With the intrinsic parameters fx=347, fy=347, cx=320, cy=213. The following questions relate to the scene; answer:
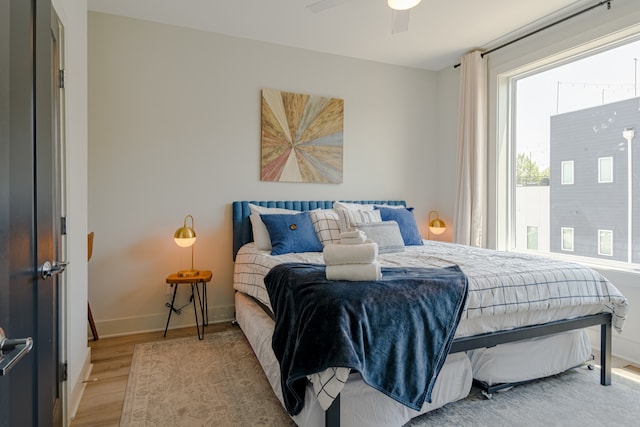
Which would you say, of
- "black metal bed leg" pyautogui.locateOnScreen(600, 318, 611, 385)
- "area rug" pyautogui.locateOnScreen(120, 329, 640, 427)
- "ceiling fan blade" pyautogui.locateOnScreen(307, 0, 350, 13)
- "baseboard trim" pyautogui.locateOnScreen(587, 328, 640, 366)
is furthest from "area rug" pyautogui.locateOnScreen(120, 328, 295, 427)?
"baseboard trim" pyautogui.locateOnScreen(587, 328, 640, 366)

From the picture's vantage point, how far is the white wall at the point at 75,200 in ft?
A: 6.28

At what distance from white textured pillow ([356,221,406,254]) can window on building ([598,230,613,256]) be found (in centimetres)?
174

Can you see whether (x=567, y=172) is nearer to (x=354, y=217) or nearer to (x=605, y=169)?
(x=605, y=169)

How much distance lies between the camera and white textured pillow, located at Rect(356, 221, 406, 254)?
10.0 ft

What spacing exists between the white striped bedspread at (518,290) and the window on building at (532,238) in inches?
52.7

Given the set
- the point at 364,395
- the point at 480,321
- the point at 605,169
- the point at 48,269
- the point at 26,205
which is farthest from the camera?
the point at 605,169

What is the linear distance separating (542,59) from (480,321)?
2.90m

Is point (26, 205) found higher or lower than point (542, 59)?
lower

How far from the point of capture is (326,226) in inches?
132

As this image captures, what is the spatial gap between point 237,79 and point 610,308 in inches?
146

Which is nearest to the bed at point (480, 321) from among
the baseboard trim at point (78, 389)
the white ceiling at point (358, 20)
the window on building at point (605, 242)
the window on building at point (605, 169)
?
the window on building at point (605, 242)

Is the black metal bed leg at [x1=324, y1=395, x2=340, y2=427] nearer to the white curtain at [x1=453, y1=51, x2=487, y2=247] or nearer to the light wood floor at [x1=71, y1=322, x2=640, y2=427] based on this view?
the light wood floor at [x1=71, y1=322, x2=640, y2=427]

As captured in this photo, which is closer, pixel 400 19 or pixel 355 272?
pixel 355 272

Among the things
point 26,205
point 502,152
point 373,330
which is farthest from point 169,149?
point 502,152
